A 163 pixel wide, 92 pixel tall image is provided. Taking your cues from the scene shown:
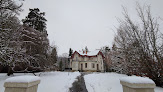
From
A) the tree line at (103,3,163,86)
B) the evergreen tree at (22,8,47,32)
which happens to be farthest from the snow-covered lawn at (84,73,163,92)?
the evergreen tree at (22,8,47,32)

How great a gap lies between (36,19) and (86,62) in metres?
21.0

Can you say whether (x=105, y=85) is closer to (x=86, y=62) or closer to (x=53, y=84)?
(x=53, y=84)

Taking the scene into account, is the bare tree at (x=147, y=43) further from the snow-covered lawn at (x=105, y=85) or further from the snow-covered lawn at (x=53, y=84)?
the snow-covered lawn at (x=53, y=84)

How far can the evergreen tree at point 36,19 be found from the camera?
20375 mm

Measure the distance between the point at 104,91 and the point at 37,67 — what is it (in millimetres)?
9550

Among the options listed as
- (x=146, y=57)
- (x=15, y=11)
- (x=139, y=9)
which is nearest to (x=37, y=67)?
(x=15, y=11)

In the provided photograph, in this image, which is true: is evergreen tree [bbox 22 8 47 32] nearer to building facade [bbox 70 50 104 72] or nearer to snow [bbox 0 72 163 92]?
building facade [bbox 70 50 104 72]

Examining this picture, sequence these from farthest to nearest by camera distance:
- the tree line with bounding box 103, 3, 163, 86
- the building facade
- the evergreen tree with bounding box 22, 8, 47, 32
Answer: the building facade, the evergreen tree with bounding box 22, 8, 47, 32, the tree line with bounding box 103, 3, 163, 86

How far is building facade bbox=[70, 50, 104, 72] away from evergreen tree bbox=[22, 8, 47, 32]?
47.2 feet

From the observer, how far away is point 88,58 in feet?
100

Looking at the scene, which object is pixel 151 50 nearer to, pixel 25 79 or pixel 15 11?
pixel 25 79

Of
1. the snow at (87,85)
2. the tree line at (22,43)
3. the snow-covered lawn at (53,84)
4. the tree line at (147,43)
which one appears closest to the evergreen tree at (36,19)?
the tree line at (22,43)

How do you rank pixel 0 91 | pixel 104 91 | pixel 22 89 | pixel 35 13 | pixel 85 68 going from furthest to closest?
pixel 85 68, pixel 35 13, pixel 104 91, pixel 0 91, pixel 22 89

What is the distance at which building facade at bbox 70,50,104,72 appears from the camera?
29.1 meters
